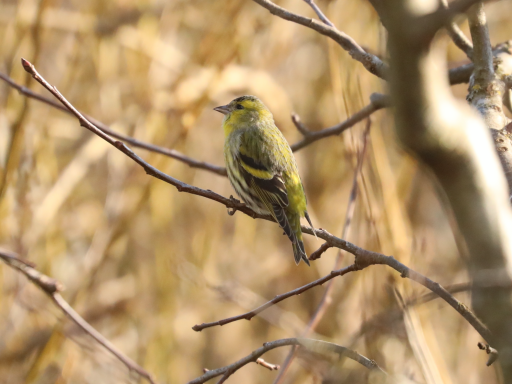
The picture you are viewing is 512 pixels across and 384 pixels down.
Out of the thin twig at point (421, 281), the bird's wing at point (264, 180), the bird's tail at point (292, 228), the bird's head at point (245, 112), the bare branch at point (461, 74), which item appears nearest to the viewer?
the thin twig at point (421, 281)

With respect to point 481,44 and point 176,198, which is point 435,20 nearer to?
point 481,44

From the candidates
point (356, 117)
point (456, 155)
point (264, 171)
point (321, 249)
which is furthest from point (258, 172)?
point (456, 155)

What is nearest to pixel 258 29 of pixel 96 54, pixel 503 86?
pixel 96 54

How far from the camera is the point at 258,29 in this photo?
581 centimetres

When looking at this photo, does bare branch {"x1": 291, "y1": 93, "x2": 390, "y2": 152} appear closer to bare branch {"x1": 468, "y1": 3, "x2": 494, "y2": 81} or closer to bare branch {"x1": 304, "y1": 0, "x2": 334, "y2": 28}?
bare branch {"x1": 304, "y1": 0, "x2": 334, "y2": 28}

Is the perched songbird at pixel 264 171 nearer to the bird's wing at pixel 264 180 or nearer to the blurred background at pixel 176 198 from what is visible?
the bird's wing at pixel 264 180

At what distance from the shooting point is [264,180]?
12.0 ft

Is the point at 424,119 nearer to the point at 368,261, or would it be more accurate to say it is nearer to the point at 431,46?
the point at 431,46

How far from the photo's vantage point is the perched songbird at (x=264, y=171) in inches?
136

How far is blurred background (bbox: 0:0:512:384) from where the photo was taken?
446cm

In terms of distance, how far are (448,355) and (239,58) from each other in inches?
175

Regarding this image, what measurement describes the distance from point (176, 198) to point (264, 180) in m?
3.48

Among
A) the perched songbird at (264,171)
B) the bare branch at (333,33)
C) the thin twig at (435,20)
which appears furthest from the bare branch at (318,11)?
the thin twig at (435,20)

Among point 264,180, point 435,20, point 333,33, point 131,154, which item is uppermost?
point 333,33
